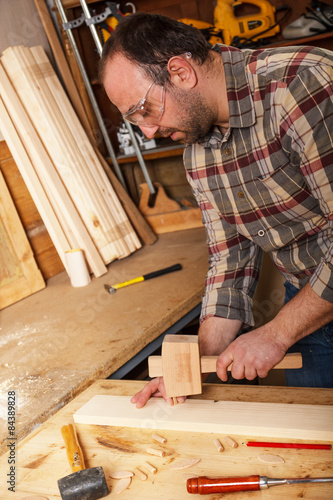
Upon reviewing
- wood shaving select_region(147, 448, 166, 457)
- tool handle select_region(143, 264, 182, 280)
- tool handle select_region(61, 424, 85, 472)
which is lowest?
tool handle select_region(143, 264, 182, 280)

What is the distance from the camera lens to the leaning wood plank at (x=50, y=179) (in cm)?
241

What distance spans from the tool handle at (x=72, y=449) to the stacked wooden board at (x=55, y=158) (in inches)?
51.9

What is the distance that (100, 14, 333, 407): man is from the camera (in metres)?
1.29

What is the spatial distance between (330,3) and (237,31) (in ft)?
1.74

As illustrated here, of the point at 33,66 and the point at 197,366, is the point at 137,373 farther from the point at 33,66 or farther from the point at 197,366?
the point at 33,66

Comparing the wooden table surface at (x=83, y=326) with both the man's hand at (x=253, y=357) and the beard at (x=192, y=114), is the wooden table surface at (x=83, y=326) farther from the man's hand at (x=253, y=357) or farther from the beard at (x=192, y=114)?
the beard at (x=192, y=114)

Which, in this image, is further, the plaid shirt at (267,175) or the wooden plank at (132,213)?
the wooden plank at (132,213)

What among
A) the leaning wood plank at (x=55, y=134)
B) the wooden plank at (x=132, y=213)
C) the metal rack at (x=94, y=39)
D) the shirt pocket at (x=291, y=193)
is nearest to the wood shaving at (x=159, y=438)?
the shirt pocket at (x=291, y=193)

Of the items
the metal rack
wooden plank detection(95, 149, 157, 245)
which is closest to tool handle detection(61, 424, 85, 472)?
wooden plank detection(95, 149, 157, 245)

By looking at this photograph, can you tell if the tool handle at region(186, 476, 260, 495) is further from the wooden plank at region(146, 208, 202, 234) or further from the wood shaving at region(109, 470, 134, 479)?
the wooden plank at region(146, 208, 202, 234)

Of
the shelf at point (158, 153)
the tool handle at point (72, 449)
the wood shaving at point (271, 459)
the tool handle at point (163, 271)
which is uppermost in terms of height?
the shelf at point (158, 153)

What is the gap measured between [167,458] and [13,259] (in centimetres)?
151

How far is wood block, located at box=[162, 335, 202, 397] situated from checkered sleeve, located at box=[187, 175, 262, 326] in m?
0.39

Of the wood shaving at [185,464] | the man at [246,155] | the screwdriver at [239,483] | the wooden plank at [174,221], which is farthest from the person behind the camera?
the wooden plank at [174,221]
